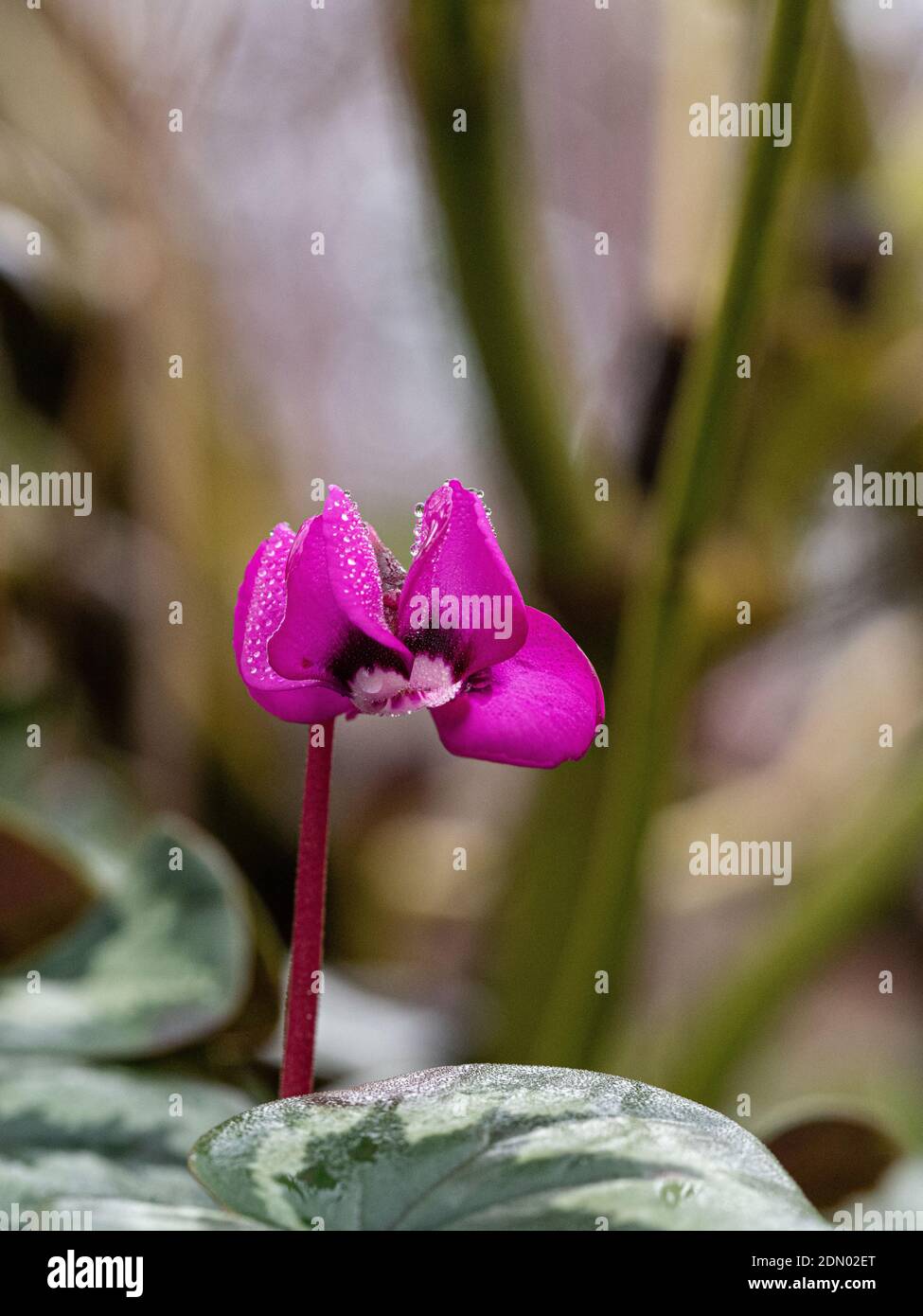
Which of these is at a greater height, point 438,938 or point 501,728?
point 501,728

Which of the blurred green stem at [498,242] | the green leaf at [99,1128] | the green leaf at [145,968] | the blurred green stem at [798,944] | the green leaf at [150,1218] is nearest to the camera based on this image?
the green leaf at [150,1218]

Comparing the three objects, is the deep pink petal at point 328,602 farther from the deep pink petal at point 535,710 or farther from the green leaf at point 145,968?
the green leaf at point 145,968

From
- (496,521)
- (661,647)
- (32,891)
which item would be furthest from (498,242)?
(496,521)

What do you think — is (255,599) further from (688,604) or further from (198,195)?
(198,195)

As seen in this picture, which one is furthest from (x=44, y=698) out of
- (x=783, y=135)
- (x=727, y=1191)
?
(x=727, y=1191)

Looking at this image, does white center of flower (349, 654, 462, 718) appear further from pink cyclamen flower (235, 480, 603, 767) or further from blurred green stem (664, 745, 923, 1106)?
blurred green stem (664, 745, 923, 1106)

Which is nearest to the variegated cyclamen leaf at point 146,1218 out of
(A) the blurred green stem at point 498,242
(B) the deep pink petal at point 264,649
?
(B) the deep pink petal at point 264,649
